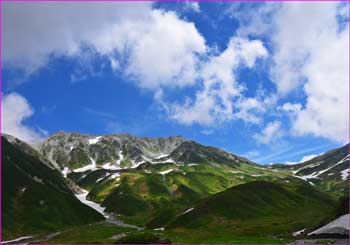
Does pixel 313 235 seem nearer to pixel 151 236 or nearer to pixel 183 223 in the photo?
pixel 151 236

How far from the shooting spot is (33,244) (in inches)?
6619

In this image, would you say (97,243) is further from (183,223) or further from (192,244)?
(183,223)

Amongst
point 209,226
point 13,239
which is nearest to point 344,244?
point 209,226

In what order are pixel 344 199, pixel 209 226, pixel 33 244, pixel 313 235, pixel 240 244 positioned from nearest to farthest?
pixel 240 244
pixel 313 235
pixel 344 199
pixel 33 244
pixel 209 226

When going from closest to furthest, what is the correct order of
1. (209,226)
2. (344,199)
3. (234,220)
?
(344,199) < (209,226) < (234,220)

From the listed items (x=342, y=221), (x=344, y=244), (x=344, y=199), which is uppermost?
(x=344, y=199)

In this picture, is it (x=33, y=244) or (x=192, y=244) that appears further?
(x=33, y=244)

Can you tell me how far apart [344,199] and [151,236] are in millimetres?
53813

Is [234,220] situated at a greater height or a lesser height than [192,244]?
greater

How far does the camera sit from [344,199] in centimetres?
11325

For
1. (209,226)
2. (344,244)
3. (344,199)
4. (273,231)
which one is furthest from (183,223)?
(344,244)

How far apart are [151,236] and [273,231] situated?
170ft

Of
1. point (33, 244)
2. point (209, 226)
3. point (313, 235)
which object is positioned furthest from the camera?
point (209, 226)

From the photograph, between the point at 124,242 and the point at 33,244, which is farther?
the point at 33,244
